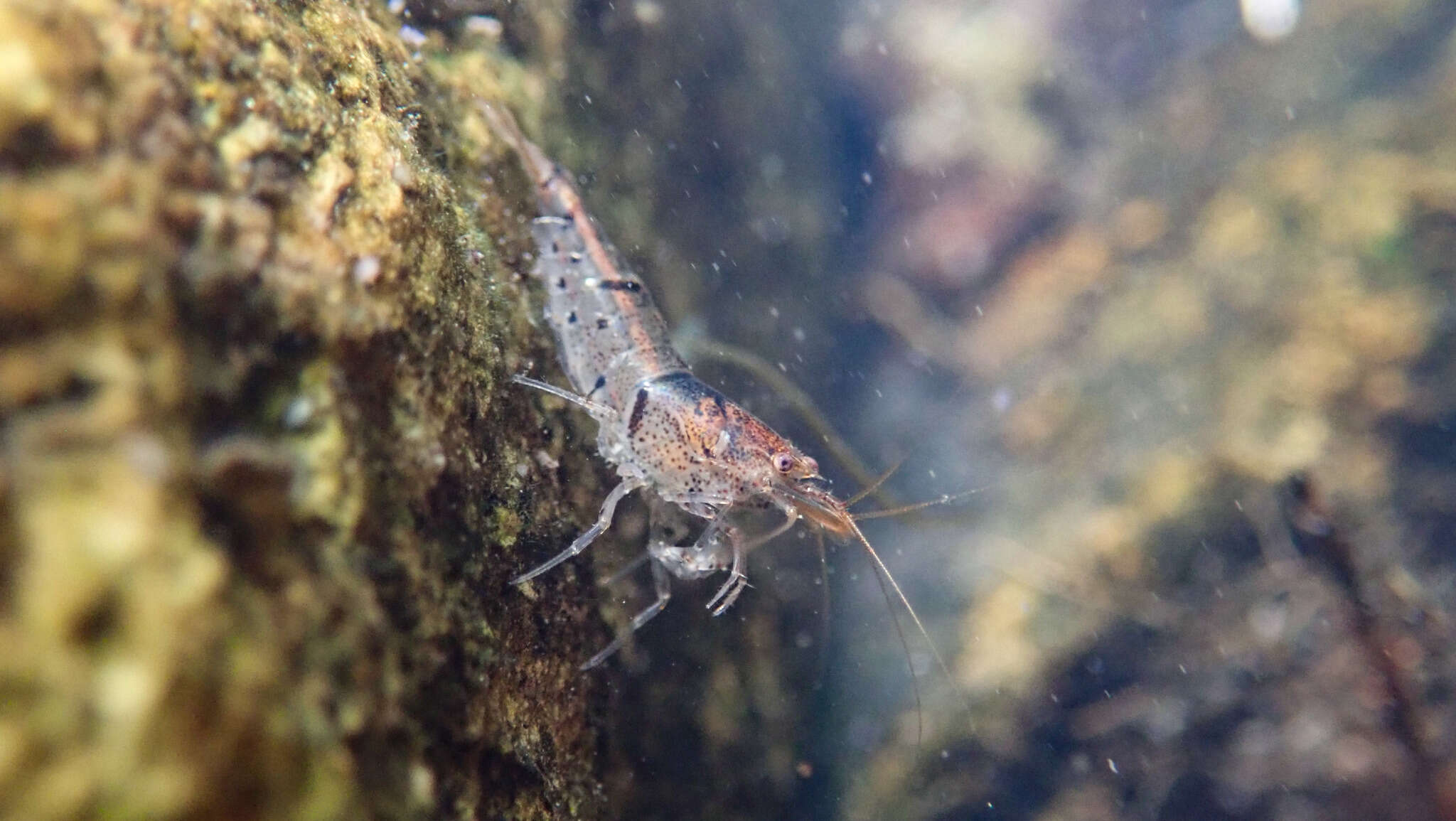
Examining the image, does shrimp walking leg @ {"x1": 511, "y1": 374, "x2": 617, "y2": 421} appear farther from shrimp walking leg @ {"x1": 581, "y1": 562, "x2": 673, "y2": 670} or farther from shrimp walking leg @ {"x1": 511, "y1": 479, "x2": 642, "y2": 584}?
shrimp walking leg @ {"x1": 581, "y1": 562, "x2": 673, "y2": 670}

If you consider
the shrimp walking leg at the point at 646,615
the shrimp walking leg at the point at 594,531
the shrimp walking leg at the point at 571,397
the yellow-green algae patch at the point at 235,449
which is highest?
the yellow-green algae patch at the point at 235,449

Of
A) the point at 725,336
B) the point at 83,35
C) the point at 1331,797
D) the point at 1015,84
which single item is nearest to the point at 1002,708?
the point at 1331,797

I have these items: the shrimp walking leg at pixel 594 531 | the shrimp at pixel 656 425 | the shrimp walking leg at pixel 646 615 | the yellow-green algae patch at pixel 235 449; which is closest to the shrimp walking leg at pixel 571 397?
the shrimp at pixel 656 425

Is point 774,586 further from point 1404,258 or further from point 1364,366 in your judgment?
point 1404,258

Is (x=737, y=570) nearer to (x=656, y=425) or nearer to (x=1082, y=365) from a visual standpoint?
(x=656, y=425)

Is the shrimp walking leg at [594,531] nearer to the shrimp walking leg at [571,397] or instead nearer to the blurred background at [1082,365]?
the shrimp walking leg at [571,397]

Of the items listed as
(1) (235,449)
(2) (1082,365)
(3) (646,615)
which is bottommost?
(2) (1082,365)

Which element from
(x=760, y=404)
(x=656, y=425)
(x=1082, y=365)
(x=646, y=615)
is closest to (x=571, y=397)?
(x=656, y=425)
